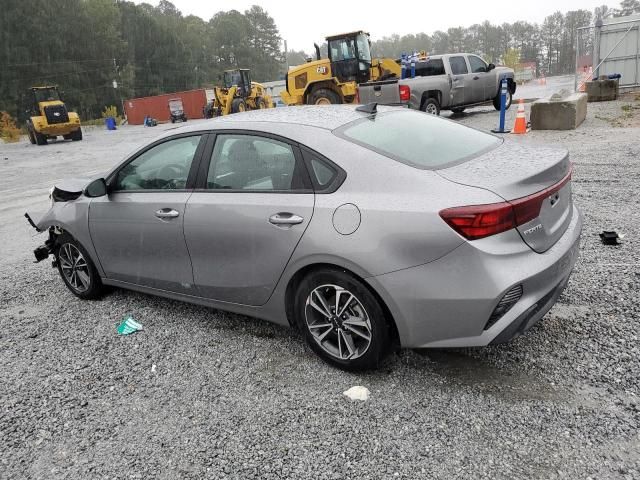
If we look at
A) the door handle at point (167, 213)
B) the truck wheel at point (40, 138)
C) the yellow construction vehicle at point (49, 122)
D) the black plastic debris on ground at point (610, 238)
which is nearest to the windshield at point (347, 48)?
the black plastic debris on ground at point (610, 238)

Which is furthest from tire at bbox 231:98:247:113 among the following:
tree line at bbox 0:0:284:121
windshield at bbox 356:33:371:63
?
tree line at bbox 0:0:284:121

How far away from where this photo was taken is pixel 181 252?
359 cm

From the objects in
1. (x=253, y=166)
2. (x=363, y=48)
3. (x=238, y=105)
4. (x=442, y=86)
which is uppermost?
(x=363, y=48)

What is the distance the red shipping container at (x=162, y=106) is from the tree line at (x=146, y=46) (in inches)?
246

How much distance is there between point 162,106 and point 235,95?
18244 millimetres

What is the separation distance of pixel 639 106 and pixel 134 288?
15166 mm

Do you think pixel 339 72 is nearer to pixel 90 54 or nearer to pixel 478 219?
pixel 478 219

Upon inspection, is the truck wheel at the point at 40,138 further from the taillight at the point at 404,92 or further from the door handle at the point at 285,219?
the door handle at the point at 285,219

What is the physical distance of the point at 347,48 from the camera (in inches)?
691

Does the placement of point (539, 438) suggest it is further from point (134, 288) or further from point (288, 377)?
point (134, 288)

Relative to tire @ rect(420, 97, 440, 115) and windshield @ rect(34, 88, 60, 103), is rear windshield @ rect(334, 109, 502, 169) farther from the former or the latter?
windshield @ rect(34, 88, 60, 103)

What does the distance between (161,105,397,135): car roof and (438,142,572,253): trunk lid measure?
0.87m

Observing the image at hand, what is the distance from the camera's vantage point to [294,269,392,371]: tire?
9.14ft

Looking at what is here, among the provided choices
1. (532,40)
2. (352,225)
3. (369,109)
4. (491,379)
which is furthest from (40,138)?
(532,40)
